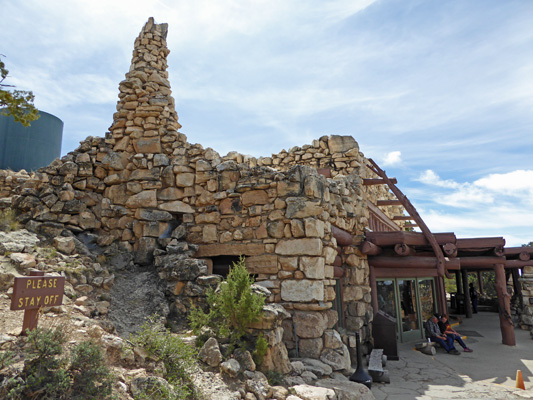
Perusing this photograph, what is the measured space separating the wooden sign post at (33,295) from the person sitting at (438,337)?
8777 mm

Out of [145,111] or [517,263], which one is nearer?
[145,111]

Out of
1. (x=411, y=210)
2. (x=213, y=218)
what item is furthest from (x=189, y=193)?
(x=411, y=210)

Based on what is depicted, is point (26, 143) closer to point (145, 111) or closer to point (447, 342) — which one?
point (145, 111)

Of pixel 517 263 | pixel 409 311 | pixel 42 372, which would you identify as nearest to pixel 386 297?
pixel 409 311

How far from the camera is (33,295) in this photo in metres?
3.75

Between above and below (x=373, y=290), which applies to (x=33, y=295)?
above

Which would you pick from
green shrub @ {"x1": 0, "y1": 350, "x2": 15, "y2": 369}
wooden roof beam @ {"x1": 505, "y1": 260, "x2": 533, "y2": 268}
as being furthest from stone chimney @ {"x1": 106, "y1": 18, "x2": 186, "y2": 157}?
wooden roof beam @ {"x1": 505, "y1": 260, "x2": 533, "y2": 268}

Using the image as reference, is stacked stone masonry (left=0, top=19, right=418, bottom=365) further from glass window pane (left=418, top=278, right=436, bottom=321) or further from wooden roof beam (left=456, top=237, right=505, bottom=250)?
glass window pane (left=418, top=278, right=436, bottom=321)

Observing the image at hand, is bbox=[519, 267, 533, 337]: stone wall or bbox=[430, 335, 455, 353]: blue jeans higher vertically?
bbox=[519, 267, 533, 337]: stone wall

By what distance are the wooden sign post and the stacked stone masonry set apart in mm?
2728

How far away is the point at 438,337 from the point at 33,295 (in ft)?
29.7

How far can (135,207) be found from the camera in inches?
316

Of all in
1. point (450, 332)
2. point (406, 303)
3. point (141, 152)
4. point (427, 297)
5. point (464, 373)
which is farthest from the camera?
point (427, 297)

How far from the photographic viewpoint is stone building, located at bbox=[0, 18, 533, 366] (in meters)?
6.70
